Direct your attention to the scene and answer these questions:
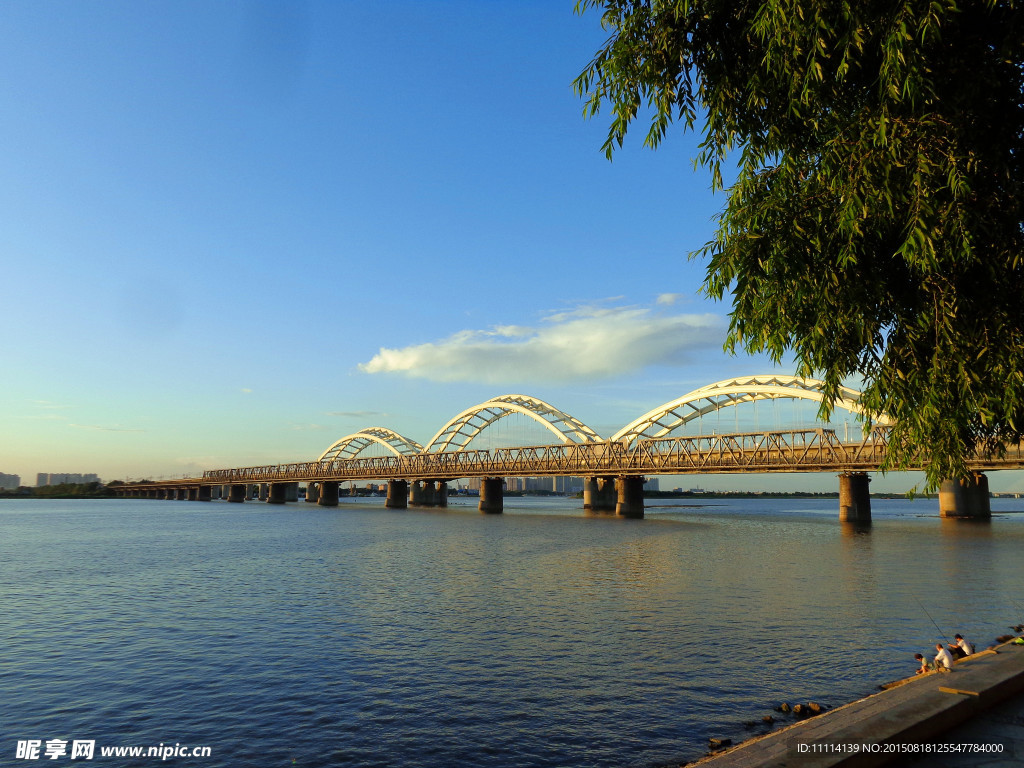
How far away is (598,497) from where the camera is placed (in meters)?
127

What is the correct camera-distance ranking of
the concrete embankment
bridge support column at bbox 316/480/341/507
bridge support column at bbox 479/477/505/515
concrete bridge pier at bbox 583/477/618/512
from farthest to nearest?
1. bridge support column at bbox 316/480/341/507
2. bridge support column at bbox 479/477/505/515
3. concrete bridge pier at bbox 583/477/618/512
4. the concrete embankment

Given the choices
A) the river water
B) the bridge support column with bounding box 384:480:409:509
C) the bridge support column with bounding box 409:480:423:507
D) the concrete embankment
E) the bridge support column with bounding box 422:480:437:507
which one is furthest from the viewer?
the bridge support column with bounding box 422:480:437:507

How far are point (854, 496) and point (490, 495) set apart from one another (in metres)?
67.3

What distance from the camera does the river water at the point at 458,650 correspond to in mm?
13055

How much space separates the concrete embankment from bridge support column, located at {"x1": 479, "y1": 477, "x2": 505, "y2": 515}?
122 metres

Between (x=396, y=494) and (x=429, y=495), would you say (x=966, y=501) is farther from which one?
(x=429, y=495)

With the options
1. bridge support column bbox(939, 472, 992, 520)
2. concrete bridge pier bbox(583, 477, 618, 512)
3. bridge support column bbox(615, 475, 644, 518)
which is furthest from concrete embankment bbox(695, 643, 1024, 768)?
concrete bridge pier bbox(583, 477, 618, 512)

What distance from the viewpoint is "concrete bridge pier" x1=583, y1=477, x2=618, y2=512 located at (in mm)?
124750

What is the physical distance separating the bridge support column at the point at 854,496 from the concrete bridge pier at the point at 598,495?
144 ft

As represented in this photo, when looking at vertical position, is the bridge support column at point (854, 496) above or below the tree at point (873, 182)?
below

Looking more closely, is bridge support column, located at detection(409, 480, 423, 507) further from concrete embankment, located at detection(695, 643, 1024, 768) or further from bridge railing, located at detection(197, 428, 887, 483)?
concrete embankment, located at detection(695, 643, 1024, 768)

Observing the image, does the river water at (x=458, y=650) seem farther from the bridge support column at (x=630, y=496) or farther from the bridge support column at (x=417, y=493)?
the bridge support column at (x=417, y=493)

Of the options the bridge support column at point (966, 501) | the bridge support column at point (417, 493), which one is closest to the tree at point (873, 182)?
the bridge support column at point (966, 501)

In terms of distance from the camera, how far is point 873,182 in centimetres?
905
